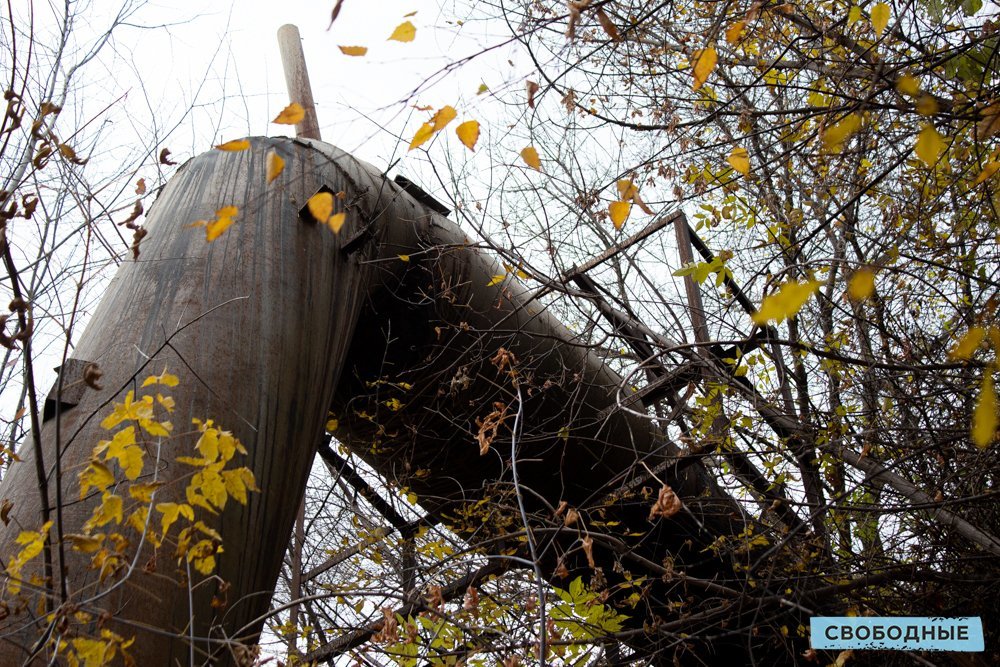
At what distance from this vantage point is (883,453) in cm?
441

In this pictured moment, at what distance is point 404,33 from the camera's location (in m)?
2.22

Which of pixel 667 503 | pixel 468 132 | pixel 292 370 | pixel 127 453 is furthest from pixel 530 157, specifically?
pixel 127 453

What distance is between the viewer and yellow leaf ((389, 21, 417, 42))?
7.22ft

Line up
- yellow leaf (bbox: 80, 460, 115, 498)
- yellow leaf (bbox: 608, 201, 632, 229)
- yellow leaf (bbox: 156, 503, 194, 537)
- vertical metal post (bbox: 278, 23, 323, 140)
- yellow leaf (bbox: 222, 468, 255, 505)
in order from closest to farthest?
yellow leaf (bbox: 80, 460, 115, 498)
yellow leaf (bbox: 156, 503, 194, 537)
yellow leaf (bbox: 222, 468, 255, 505)
yellow leaf (bbox: 608, 201, 632, 229)
vertical metal post (bbox: 278, 23, 323, 140)

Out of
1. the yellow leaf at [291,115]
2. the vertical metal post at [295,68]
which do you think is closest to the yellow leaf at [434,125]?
the yellow leaf at [291,115]

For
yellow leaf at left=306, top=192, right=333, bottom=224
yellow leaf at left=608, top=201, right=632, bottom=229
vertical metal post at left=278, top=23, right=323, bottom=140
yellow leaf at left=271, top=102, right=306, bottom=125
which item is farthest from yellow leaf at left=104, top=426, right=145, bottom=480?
vertical metal post at left=278, top=23, right=323, bottom=140

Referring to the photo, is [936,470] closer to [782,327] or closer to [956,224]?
[956,224]

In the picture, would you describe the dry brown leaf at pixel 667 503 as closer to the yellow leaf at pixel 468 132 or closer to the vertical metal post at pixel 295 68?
the yellow leaf at pixel 468 132

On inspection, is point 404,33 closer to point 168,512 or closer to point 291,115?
point 291,115

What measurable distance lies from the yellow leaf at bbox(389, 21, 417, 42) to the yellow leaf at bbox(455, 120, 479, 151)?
268 millimetres

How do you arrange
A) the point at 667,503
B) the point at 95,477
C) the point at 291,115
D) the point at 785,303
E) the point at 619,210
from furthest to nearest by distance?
the point at 667,503
the point at 619,210
the point at 291,115
the point at 95,477
the point at 785,303

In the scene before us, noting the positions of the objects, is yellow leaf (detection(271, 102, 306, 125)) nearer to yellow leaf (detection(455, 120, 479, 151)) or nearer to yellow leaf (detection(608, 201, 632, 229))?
yellow leaf (detection(455, 120, 479, 151))

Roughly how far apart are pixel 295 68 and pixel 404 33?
2390 millimetres

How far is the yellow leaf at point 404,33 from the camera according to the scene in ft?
7.22
